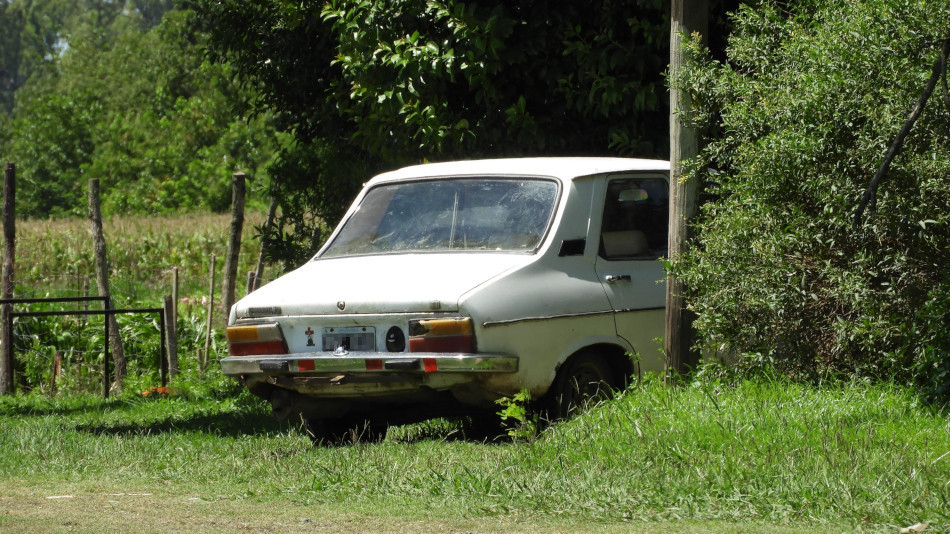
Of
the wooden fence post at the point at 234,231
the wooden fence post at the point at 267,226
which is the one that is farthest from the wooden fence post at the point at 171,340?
the wooden fence post at the point at 267,226

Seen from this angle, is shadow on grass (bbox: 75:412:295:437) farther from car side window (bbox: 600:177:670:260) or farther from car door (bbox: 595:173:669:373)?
car side window (bbox: 600:177:670:260)

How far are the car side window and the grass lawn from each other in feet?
3.09

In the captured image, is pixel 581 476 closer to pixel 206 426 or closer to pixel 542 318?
pixel 542 318

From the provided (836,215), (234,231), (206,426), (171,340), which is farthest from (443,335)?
(171,340)

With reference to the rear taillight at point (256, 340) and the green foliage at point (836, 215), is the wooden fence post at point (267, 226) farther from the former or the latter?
the green foliage at point (836, 215)

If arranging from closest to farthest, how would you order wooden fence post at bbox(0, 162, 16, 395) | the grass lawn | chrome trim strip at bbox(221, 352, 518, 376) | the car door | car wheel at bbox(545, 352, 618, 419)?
the grass lawn, chrome trim strip at bbox(221, 352, 518, 376), car wheel at bbox(545, 352, 618, 419), the car door, wooden fence post at bbox(0, 162, 16, 395)

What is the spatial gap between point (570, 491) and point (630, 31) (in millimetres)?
5689

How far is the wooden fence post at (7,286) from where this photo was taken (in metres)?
13.2

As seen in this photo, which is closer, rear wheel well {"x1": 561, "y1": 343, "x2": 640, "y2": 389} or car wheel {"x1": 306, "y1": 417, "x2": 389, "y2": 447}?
rear wheel well {"x1": 561, "y1": 343, "x2": 640, "y2": 389}

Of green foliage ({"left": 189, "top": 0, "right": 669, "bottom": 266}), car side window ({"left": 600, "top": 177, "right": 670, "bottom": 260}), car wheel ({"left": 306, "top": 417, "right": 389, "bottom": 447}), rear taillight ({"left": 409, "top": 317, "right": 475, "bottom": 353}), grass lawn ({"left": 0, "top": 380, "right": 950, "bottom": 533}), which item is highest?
green foliage ({"left": 189, "top": 0, "right": 669, "bottom": 266})

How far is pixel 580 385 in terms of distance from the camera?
7867 millimetres

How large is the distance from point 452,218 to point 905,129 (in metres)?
2.92

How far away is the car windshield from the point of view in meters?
8.02

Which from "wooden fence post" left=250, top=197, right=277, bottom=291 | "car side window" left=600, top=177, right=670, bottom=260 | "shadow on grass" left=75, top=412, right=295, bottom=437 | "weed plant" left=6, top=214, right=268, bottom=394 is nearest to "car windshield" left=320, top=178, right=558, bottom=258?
"car side window" left=600, top=177, right=670, bottom=260
